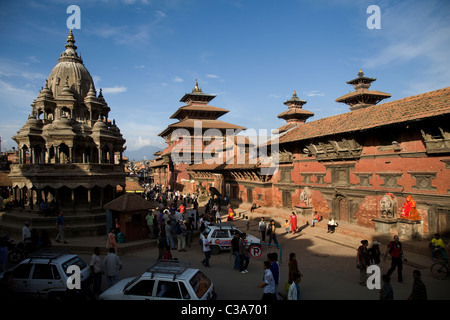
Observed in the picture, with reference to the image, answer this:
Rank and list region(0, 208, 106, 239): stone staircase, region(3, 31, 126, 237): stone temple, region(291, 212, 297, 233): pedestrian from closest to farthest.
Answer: region(291, 212, 297, 233): pedestrian → region(0, 208, 106, 239): stone staircase → region(3, 31, 126, 237): stone temple

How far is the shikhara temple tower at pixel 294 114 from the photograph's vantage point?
46.9m

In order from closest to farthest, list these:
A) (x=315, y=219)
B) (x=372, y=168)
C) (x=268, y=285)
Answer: (x=268, y=285), (x=372, y=168), (x=315, y=219)

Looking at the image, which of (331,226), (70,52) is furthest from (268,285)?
(70,52)

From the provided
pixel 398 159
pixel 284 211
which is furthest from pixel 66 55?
pixel 398 159

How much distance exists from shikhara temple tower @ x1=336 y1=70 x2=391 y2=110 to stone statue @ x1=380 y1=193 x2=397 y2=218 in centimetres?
2882

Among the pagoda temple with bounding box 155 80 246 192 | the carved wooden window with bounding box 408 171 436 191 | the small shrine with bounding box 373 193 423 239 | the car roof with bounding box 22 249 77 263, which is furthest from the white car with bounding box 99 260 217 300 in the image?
the pagoda temple with bounding box 155 80 246 192

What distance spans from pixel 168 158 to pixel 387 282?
42.0 metres

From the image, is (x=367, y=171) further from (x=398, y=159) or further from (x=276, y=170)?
(x=276, y=170)

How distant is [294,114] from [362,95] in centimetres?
1055

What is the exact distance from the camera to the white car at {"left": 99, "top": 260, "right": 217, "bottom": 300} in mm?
6766

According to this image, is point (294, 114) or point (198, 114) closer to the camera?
point (294, 114)

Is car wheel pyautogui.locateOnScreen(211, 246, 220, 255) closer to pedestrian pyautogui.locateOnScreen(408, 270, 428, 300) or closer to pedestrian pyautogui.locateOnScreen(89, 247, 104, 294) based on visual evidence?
pedestrian pyautogui.locateOnScreen(89, 247, 104, 294)

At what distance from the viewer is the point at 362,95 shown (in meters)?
40.3

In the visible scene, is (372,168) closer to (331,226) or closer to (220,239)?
(331,226)
